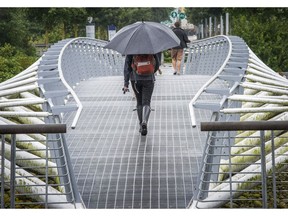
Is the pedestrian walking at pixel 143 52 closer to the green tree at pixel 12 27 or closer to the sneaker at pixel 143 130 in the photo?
the sneaker at pixel 143 130

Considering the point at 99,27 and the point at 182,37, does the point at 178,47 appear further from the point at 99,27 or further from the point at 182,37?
the point at 99,27

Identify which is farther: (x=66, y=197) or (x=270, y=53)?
(x=270, y=53)

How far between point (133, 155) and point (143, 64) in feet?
4.39

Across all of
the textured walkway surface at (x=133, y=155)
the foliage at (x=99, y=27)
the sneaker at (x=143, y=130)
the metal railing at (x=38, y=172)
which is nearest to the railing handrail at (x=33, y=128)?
the metal railing at (x=38, y=172)

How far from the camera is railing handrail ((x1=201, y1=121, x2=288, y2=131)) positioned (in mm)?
5594

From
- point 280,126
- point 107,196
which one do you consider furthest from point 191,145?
point 280,126

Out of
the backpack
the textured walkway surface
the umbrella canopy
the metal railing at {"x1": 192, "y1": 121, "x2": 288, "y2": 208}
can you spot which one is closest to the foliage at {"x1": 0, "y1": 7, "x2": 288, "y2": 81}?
the textured walkway surface

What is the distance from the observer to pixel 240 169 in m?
9.58

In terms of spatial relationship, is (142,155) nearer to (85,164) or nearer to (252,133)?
(85,164)

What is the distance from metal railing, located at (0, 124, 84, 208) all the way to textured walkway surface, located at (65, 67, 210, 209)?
503 millimetres

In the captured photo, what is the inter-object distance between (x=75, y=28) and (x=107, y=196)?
38.7 m

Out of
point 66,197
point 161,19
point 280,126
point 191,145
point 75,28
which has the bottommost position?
point 161,19

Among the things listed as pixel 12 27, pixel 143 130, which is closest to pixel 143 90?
pixel 143 130

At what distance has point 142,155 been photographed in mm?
10523
